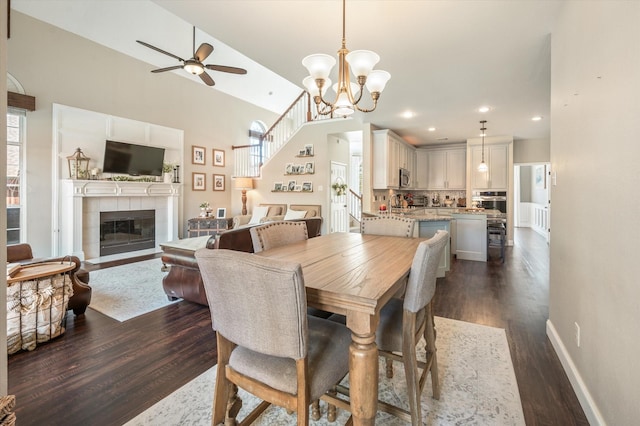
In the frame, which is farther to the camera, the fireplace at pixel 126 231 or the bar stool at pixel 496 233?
the fireplace at pixel 126 231

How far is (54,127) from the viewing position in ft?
16.5

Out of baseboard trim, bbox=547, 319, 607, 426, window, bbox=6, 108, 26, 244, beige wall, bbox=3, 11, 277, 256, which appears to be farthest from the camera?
beige wall, bbox=3, 11, 277, 256

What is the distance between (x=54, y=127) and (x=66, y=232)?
1.83 m

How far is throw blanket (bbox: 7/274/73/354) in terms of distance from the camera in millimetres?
2199

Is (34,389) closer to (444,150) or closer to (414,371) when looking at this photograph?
(414,371)

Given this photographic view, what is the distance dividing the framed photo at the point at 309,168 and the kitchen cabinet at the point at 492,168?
3.88m

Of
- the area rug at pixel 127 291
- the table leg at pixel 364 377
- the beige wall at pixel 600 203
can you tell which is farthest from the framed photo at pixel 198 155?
the table leg at pixel 364 377

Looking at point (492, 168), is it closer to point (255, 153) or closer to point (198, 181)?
point (255, 153)

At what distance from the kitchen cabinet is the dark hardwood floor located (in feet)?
13.2

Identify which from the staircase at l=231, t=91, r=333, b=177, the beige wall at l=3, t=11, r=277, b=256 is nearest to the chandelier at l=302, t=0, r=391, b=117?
the staircase at l=231, t=91, r=333, b=177

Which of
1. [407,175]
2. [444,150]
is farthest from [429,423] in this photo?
[444,150]

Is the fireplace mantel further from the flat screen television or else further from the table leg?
the table leg

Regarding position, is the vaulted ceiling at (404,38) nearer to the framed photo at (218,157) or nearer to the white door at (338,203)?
the white door at (338,203)

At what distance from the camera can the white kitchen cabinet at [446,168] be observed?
7672mm
